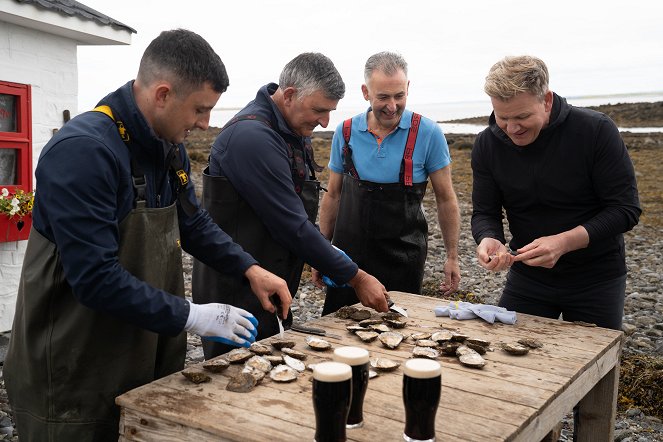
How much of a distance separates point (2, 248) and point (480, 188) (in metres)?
Answer: 5.08

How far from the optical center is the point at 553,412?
2430mm

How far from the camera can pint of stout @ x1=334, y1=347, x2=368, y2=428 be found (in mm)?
1997

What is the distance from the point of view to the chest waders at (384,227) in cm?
426

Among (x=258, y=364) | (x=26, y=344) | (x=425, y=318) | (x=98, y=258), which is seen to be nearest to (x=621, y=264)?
(x=425, y=318)

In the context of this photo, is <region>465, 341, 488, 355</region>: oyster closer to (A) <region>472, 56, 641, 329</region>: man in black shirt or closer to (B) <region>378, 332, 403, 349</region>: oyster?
(B) <region>378, 332, 403, 349</region>: oyster

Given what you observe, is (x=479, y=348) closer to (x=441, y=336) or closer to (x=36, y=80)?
(x=441, y=336)

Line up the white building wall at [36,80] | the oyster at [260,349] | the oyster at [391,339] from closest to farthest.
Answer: the oyster at [260,349], the oyster at [391,339], the white building wall at [36,80]

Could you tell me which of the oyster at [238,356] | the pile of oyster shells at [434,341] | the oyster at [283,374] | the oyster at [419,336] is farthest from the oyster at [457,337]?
the oyster at [238,356]

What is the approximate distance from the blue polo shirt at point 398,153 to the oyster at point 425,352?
165 centimetres

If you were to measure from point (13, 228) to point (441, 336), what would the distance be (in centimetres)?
504

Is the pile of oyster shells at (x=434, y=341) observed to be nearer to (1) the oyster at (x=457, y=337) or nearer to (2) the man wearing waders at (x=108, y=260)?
(1) the oyster at (x=457, y=337)

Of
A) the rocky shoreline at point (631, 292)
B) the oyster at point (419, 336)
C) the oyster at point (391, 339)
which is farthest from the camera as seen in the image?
the rocky shoreline at point (631, 292)

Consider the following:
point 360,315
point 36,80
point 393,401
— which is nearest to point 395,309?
point 360,315

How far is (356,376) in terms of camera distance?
2016 millimetres
